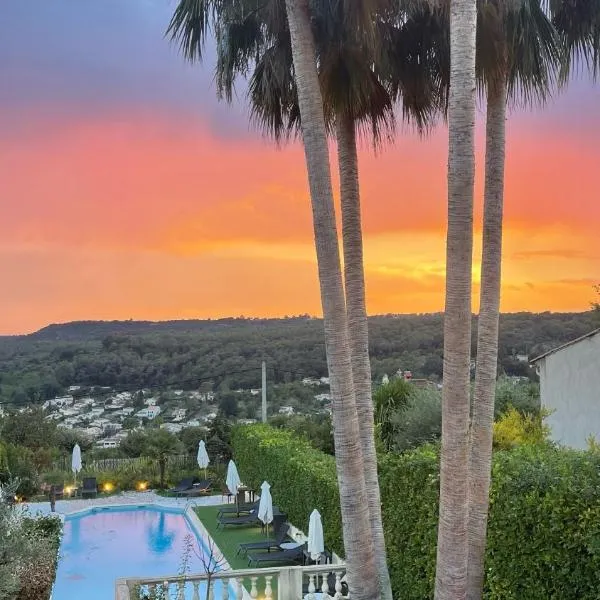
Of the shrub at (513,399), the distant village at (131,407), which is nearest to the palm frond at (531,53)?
the shrub at (513,399)

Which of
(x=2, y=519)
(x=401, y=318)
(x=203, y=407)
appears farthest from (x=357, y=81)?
(x=203, y=407)

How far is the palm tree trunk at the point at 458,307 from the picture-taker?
6156 mm

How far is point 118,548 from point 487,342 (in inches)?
646

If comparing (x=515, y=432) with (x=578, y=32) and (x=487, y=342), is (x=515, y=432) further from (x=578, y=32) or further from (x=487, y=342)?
(x=578, y=32)

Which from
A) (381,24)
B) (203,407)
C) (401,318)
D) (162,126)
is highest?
(162,126)

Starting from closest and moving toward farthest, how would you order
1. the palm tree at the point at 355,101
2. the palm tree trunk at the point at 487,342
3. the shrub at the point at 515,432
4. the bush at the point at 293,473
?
the palm tree trunk at the point at 487,342 → the palm tree at the point at 355,101 → the bush at the point at 293,473 → the shrub at the point at 515,432

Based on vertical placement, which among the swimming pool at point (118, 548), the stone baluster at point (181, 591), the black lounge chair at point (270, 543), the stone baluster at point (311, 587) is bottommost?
the swimming pool at point (118, 548)

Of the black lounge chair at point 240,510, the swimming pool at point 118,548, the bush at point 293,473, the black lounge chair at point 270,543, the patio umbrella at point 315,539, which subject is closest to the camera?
the patio umbrella at point 315,539

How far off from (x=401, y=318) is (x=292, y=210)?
37.5 ft

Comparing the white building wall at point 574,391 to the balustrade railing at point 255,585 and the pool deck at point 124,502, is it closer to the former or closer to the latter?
the balustrade railing at point 255,585

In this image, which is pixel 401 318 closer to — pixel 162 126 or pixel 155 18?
pixel 162 126

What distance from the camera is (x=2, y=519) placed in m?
8.56

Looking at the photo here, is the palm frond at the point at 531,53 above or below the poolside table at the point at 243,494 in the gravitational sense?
above

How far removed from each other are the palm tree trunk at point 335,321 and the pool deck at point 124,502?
18.7m
